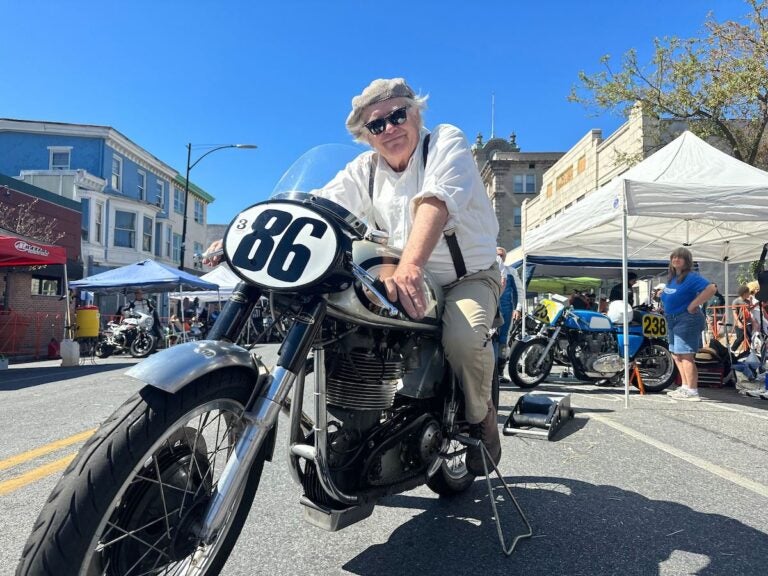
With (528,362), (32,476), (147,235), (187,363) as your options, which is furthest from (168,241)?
(187,363)

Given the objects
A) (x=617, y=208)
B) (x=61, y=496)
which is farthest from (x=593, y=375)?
(x=61, y=496)

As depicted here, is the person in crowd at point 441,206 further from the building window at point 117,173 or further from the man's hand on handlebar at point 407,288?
the building window at point 117,173

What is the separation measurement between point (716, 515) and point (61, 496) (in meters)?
2.86

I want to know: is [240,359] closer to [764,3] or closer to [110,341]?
[110,341]

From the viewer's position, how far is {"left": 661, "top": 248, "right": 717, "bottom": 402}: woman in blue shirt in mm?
6672

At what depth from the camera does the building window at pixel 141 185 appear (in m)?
33.2

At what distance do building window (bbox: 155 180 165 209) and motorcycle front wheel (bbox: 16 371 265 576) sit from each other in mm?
36826

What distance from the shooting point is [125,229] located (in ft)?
102

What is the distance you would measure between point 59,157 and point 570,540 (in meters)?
32.7

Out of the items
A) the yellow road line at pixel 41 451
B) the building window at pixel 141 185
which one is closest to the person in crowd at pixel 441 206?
the yellow road line at pixel 41 451

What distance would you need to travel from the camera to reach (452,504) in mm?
2818

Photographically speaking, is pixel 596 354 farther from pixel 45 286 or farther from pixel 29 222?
pixel 45 286

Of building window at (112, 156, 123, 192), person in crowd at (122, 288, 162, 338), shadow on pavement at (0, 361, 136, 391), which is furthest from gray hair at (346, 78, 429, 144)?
building window at (112, 156, 123, 192)

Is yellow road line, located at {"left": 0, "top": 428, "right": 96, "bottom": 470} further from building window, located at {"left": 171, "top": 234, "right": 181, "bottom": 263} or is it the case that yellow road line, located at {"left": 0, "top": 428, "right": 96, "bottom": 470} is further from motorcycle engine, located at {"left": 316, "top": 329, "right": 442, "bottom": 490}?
building window, located at {"left": 171, "top": 234, "right": 181, "bottom": 263}
